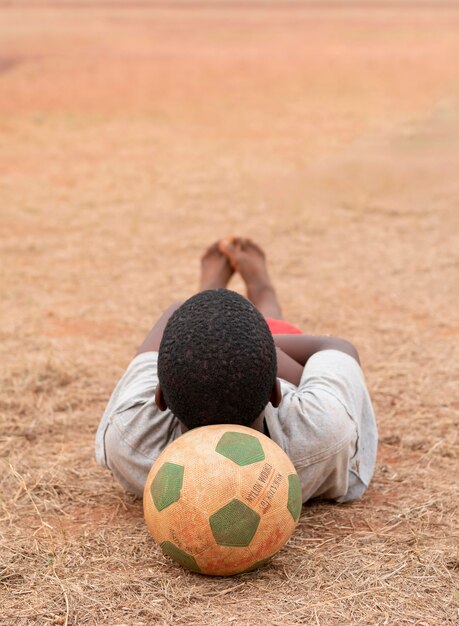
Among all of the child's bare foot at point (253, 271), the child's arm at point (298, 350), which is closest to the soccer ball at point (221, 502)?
the child's arm at point (298, 350)

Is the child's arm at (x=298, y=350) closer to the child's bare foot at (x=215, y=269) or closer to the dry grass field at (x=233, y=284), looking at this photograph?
the dry grass field at (x=233, y=284)

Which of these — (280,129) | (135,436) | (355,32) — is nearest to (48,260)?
(135,436)

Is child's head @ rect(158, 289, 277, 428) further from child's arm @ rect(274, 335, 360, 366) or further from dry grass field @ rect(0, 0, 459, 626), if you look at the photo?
child's arm @ rect(274, 335, 360, 366)

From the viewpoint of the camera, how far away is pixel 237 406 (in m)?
2.63

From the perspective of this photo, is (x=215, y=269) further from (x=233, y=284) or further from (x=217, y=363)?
(x=217, y=363)

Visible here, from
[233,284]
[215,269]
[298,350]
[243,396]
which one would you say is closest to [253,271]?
[215,269]

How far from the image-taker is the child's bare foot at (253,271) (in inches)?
181

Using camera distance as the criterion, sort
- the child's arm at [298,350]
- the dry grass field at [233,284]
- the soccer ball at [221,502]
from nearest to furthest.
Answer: the soccer ball at [221,502]
the dry grass field at [233,284]
the child's arm at [298,350]

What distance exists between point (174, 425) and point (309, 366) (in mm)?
577

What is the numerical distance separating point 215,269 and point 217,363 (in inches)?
94.0

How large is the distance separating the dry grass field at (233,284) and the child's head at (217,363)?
514 mm

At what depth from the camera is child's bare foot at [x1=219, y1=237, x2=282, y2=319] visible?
4.61 metres

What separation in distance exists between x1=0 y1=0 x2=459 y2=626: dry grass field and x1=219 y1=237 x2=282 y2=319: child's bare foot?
68cm

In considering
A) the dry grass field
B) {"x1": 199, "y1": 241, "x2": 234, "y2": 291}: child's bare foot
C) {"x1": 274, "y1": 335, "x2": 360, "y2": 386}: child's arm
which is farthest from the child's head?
{"x1": 199, "y1": 241, "x2": 234, "y2": 291}: child's bare foot
